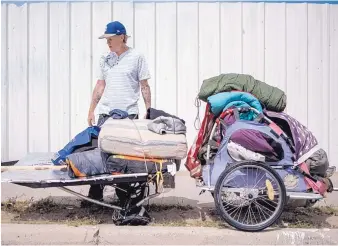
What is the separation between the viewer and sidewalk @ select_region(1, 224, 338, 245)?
Answer: 5.20m

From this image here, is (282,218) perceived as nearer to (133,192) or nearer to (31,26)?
(133,192)

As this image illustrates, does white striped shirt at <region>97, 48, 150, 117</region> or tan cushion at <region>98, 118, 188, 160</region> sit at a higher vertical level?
white striped shirt at <region>97, 48, 150, 117</region>

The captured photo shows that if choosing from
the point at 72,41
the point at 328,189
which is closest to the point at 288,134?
the point at 328,189

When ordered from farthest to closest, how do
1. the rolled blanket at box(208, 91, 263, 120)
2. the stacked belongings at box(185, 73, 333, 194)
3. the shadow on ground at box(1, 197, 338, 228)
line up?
the shadow on ground at box(1, 197, 338, 228), the rolled blanket at box(208, 91, 263, 120), the stacked belongings at box(185, 73, 333, 194)

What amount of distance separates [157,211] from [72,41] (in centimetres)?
306

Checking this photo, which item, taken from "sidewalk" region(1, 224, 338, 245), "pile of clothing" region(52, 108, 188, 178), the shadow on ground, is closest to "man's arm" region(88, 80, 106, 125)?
the shadow on ground

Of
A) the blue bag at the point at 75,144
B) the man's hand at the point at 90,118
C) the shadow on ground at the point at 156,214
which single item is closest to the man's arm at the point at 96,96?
the man's hand at the point at 90,118

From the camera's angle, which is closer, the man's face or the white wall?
the man's face

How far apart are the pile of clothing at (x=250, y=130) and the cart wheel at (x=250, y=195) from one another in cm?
14

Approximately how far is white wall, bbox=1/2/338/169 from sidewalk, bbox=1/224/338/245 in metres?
2.98

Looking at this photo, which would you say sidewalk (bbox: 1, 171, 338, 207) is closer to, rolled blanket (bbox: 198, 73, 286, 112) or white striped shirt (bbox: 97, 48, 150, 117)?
white striped shirt (bbox: 97, 48, 150, 117)

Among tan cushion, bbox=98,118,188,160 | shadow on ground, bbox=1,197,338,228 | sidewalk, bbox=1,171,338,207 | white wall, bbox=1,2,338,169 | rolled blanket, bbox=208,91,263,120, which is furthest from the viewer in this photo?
white wall, bbox=1,2,338,169

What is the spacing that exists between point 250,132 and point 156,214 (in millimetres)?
1434

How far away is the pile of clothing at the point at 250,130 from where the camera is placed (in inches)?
208
